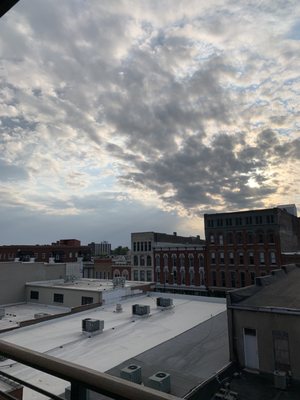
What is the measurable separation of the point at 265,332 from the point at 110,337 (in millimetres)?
11351

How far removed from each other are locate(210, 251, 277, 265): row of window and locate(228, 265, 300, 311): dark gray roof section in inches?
1243

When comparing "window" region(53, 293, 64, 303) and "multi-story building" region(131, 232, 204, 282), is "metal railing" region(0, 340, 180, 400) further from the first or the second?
"multi-story building" region(131, 232, 204, 282)

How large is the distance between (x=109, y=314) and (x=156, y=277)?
37045mm

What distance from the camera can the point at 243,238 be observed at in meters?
57.0

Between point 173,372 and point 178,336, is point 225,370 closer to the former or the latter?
point 173,372

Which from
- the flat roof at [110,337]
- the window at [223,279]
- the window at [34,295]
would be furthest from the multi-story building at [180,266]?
the window at [34,295]

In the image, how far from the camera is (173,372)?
14547mm

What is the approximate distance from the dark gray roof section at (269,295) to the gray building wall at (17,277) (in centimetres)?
3155

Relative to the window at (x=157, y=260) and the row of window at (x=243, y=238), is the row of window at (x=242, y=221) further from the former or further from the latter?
the window at (x=157, y=260)

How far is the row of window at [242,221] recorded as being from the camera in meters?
54.7

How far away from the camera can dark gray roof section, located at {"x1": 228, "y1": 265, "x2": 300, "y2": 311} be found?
1559cm

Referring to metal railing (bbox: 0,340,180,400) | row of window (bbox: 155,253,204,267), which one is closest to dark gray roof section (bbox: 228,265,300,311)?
metal railing (bbox: 0,340,180,400)

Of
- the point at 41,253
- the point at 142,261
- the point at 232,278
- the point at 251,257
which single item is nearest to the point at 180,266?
the point at 142,261

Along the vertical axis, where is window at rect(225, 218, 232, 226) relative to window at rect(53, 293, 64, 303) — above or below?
above
